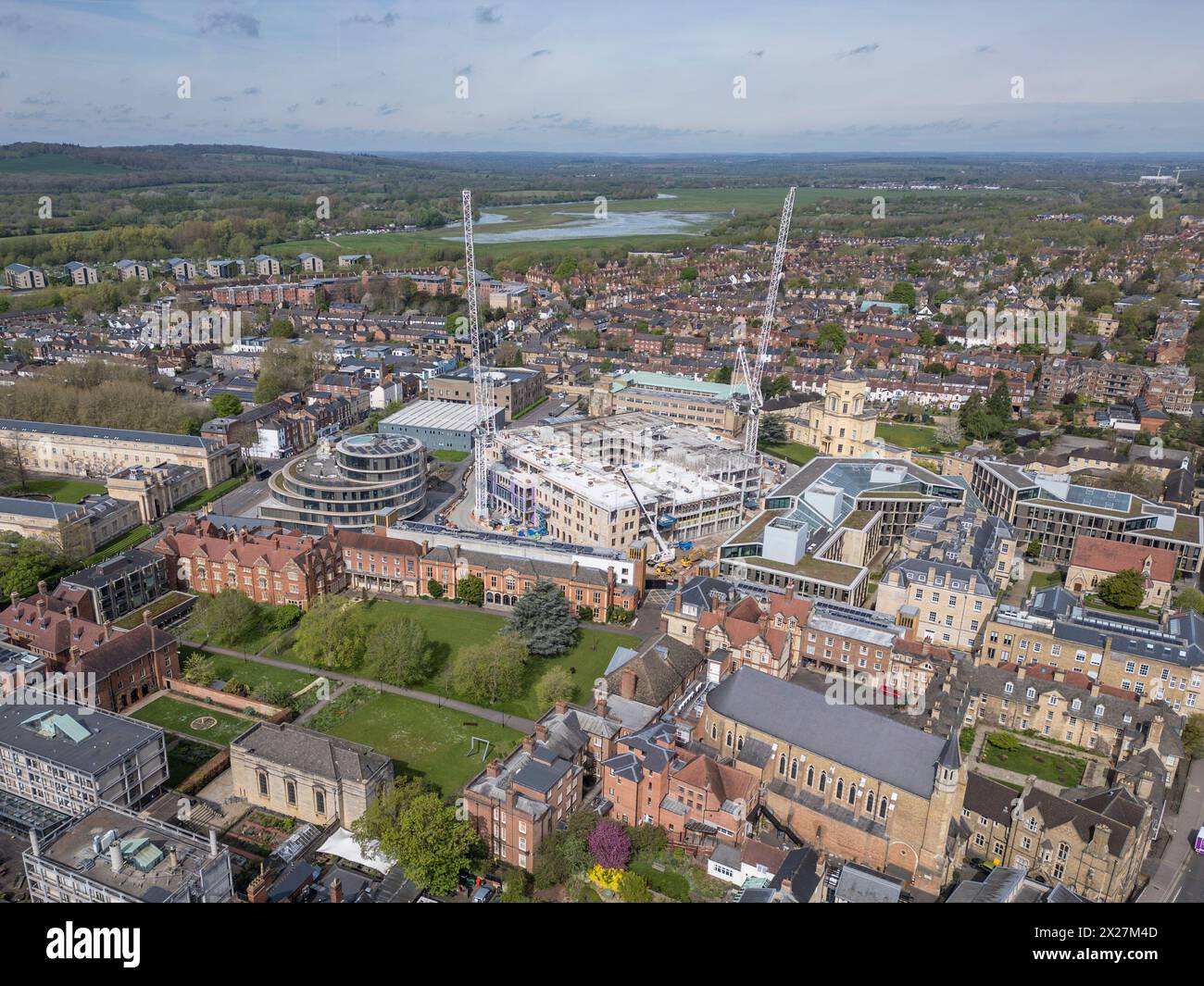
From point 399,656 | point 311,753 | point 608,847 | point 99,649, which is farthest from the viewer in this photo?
point 399,656

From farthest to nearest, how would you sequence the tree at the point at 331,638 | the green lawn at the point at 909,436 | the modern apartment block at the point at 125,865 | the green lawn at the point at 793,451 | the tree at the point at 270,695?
the green lawn at the point at 909,436
the green lawn at the point at 793,451
the tree at the point at 331,638
the tree at the point at 270,695
the modern apartment block at the point at 125,865

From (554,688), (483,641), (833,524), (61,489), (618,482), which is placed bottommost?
(483,641)

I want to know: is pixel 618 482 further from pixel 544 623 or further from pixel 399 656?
pixel 399 656

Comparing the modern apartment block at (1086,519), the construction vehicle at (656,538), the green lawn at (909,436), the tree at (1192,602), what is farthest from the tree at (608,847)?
the green lawn at (909,436)

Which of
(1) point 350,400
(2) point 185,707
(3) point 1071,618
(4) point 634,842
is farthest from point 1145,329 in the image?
(2) point 185,707

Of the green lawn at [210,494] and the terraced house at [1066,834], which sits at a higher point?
the green lawn at [210,494]

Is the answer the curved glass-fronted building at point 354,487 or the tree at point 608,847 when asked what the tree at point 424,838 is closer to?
the tree at point 608,847

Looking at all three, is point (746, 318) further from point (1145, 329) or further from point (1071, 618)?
point (1071, 618)

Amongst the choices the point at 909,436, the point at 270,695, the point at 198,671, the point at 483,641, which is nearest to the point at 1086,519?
the point at 909,436

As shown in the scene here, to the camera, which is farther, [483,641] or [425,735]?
[483,641]
